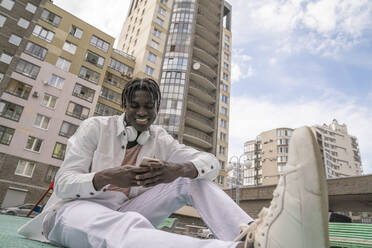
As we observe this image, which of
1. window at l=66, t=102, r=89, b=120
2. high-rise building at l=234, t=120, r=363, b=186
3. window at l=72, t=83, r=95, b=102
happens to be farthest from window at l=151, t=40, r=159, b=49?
high-rise building at l=234, t=120, r=363, b=186

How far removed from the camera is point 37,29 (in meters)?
22.7

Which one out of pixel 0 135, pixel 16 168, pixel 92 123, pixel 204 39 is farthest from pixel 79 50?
pixel 92 123

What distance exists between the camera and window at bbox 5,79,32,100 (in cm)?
2025

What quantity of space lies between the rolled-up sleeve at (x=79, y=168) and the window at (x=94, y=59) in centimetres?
2631

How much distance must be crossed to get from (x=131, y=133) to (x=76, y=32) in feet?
89.7

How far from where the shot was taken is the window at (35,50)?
21828mm

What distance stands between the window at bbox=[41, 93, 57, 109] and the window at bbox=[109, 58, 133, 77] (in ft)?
25.8

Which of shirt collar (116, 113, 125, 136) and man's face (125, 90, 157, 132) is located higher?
man's face (125, 90, 157, 132)

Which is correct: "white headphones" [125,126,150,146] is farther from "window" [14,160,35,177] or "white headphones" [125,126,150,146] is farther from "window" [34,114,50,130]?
"window" [34,114,50,130]

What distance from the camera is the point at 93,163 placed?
62.8 inches

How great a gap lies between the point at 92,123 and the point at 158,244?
3.71 ft

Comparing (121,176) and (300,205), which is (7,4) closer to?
(121,176)

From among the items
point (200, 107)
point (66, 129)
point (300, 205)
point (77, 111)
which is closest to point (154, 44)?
point (200, 107)

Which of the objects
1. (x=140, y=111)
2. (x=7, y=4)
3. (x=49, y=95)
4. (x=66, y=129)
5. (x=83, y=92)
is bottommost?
(x=140, y=111)
